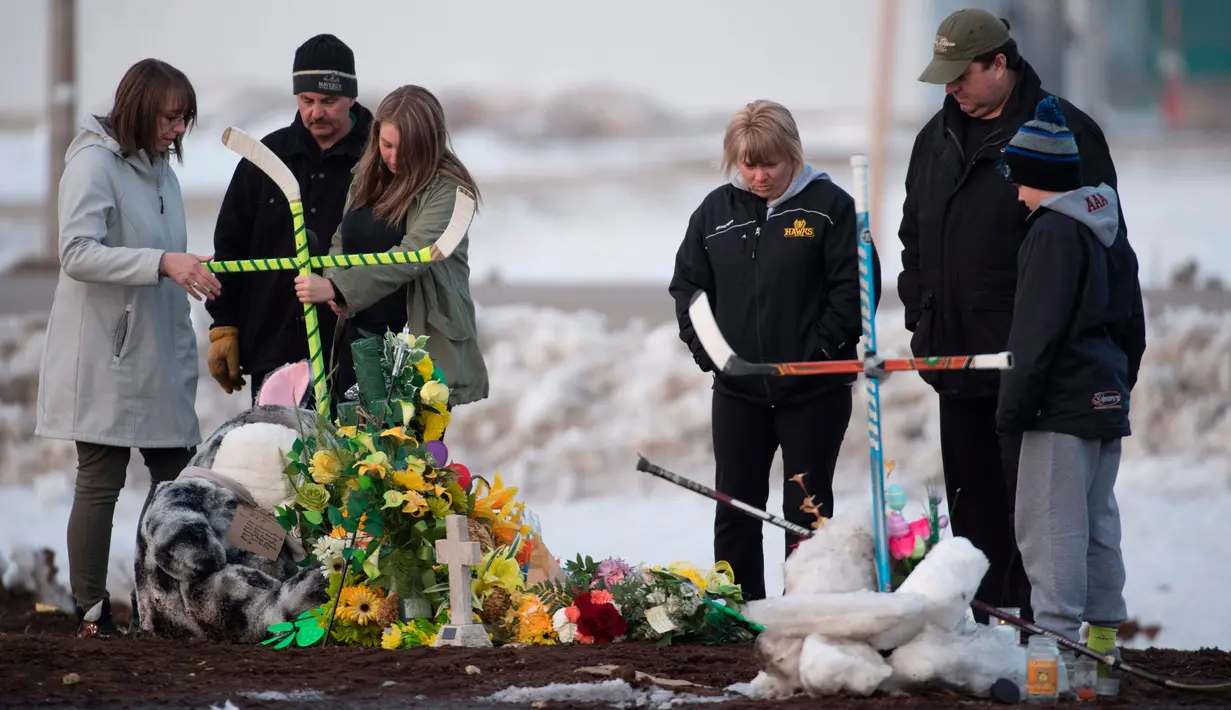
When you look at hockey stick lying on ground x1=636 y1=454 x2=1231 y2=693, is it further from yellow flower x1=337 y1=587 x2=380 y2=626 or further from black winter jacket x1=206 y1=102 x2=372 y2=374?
black winter jacket x1=206 y1=102 x2=372 y2=374

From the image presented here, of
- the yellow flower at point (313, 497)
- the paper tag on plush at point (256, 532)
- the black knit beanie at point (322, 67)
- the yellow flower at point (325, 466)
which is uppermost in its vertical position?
the black knit beanie at point (322, 67)

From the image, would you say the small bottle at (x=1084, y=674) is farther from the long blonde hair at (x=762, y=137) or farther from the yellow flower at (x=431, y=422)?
the yellow flower at (x=431, y=422)

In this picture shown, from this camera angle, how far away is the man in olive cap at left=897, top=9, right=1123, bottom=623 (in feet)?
15.3

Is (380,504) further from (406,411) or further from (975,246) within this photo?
(975,246)

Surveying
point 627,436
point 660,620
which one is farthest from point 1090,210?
point 627,436

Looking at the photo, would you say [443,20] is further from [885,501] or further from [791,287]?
[885,501]

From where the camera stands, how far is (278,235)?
5.43 metres

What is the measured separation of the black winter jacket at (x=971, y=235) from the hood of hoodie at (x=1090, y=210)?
425 millimetres

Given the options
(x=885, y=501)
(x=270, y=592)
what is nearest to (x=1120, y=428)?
(x=885, y=501)

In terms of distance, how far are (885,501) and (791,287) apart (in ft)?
3.74

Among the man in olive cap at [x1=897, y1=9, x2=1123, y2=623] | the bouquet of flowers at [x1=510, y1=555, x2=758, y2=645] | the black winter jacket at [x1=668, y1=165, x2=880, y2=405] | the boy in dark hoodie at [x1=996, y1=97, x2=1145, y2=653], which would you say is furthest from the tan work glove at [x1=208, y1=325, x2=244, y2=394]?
the boy in dark hoodie at [x1=996, y1=97, x2=1145, y2=653]

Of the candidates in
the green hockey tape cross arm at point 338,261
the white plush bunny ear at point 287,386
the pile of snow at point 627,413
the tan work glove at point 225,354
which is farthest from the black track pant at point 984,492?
the pile of snow at point 627,413

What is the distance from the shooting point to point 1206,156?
1111cm

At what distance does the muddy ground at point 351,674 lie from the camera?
371 centimetres
